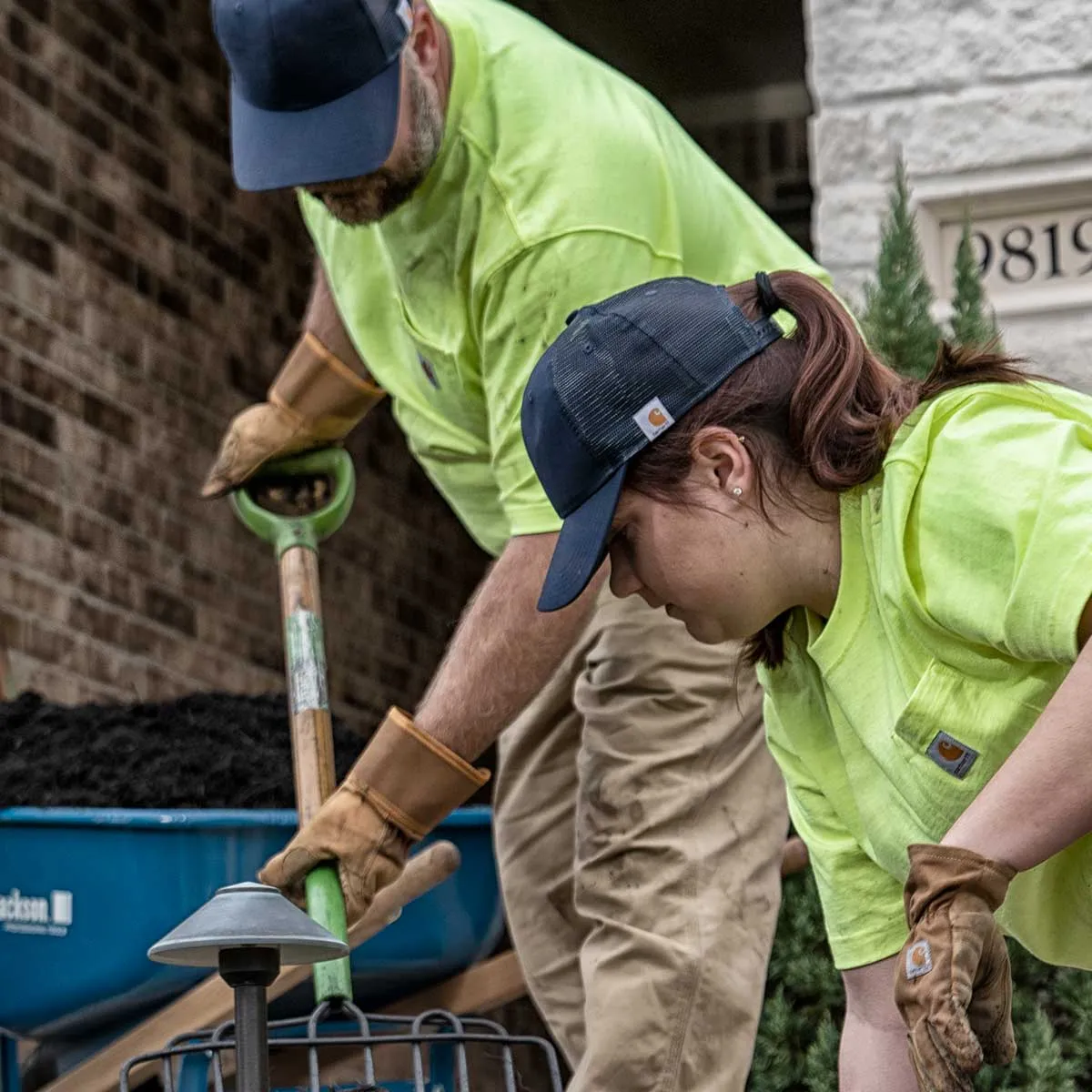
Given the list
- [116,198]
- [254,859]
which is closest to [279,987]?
[254,859]

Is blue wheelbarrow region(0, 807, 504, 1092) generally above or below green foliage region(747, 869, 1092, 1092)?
above

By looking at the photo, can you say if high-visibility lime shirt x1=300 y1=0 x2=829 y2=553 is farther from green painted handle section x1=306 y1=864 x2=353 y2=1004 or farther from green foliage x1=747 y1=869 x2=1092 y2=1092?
green foliage x1=747 y1=869 x2=1092 y2=1092

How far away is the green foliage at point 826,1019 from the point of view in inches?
145

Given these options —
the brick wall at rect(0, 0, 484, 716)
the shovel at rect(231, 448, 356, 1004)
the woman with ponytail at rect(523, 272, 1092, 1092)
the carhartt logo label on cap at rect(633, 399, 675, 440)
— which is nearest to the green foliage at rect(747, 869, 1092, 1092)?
the shovel at rect(231, 448, 356, 1004)

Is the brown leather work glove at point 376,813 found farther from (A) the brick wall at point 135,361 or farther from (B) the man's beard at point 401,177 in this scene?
(A) the brick wall at point 135,361

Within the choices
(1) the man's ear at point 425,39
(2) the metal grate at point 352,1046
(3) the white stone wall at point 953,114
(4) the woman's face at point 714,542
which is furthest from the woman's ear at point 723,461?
(3) the white stone wall at point 953,114

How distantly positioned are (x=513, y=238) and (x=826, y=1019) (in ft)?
4.71

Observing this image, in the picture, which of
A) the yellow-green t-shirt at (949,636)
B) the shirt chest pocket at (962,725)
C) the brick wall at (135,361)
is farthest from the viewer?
the brick wall at (135,361)

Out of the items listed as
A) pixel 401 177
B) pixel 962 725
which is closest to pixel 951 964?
pixel 962 725

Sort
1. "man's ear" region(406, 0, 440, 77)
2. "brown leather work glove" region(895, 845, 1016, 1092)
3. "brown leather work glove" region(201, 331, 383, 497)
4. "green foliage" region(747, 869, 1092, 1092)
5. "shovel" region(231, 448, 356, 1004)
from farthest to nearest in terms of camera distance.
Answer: "brown leather work glove" region(201, 331, 383, 497), "green foliage" region(747, 869, 1092, 1092), "shovel" region(231, 448, 356, 1004), "man's ear" region(406, 0, 440, 77), "brown leather work glove" region(895, 845, 1016, 1092)

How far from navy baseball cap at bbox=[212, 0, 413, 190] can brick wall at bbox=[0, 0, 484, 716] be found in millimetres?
2398

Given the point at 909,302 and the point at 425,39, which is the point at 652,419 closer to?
the point at 425,39

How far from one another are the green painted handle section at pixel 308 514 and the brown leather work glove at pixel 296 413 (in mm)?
24

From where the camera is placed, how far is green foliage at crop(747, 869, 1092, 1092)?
3.69 meters
